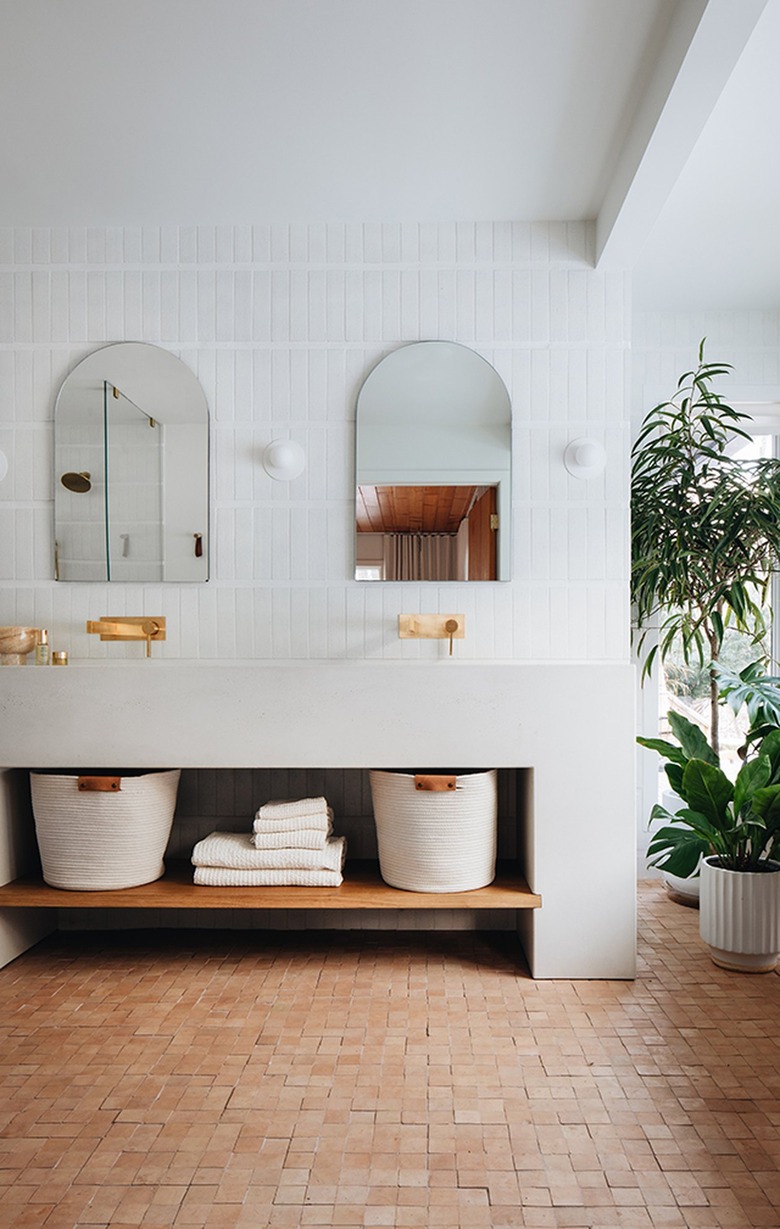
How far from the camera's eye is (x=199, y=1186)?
5.93 feet

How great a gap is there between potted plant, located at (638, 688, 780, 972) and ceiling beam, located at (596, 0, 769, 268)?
158 centimetres

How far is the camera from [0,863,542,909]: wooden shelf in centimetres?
282

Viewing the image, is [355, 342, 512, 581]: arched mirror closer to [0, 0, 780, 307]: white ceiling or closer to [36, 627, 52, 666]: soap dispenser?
[0, 0, 780, 307]: white ceiling

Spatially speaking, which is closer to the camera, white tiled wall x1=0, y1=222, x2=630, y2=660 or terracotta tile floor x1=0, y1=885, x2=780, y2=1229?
terracotta tile floor x1=0, y1=885, x2=780, y2=1229

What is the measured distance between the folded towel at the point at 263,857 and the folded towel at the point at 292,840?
0.04 feet

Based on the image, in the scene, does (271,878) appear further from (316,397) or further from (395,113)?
(395,113)

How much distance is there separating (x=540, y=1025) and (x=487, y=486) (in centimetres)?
161

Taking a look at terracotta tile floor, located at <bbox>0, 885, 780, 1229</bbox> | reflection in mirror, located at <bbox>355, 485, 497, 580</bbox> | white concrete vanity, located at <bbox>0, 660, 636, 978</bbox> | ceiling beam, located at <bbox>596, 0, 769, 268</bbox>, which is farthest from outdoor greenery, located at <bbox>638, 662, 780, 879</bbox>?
ceiling beam, located at <bbox>596, 0, 769, 268</bbox>

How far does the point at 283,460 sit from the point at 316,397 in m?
0.24

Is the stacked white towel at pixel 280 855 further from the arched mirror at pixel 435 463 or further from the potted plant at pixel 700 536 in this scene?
the potted plant at pixel 700 536

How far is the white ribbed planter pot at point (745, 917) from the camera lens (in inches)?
112

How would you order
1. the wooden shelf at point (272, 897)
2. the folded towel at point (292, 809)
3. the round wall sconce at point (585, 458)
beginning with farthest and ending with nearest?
the round wall sconce at point (585, 458), the folded towel at point (292, 809), the wooden shelf at point (272, 897)

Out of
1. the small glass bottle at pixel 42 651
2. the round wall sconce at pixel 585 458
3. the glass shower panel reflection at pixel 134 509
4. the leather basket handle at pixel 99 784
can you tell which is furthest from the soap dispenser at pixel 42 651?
the round wall sconce at pixel 585 458

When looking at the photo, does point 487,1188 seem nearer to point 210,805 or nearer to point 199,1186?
point 199,1186
